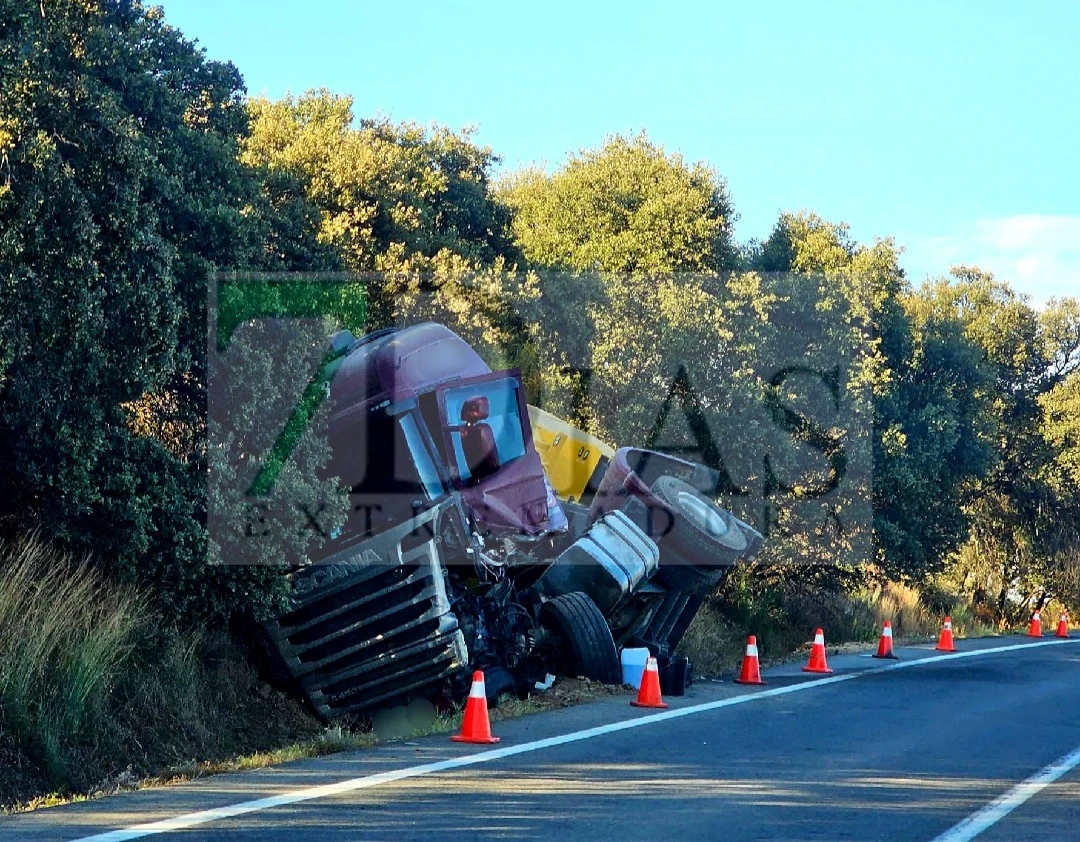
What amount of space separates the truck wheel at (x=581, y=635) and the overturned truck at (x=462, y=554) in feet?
0.05

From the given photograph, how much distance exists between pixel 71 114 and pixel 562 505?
8.22 metres

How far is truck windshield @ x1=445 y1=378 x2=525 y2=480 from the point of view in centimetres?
1412

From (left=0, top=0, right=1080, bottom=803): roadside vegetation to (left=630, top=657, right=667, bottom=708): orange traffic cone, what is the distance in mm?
3079

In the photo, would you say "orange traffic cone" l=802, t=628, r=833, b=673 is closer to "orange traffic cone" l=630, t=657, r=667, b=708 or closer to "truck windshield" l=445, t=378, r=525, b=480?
"orange traffic cone" l=630, t=657, r=667, b=708

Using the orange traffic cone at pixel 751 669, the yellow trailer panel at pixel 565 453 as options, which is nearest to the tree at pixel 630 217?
the yellow trailer panel at pixel 565 453

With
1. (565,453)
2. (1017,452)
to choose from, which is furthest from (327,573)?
(1017,452)

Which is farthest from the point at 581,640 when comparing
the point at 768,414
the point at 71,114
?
the point at 768,414

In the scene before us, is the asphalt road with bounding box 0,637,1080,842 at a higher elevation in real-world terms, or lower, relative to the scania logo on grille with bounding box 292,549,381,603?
lower

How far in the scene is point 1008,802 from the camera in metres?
8.91

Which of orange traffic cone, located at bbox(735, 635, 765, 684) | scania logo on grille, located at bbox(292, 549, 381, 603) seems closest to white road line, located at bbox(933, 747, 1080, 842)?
orange traffic cone, located at bbox(735, 635, 765, 684)

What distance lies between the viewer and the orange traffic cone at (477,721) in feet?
33.6

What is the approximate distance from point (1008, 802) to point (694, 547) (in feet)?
25.8

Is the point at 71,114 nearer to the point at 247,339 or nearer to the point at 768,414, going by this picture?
the point at 247,339

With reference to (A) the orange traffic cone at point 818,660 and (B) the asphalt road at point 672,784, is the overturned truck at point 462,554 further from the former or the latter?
(A) the orange traffic cone at point 818,660
